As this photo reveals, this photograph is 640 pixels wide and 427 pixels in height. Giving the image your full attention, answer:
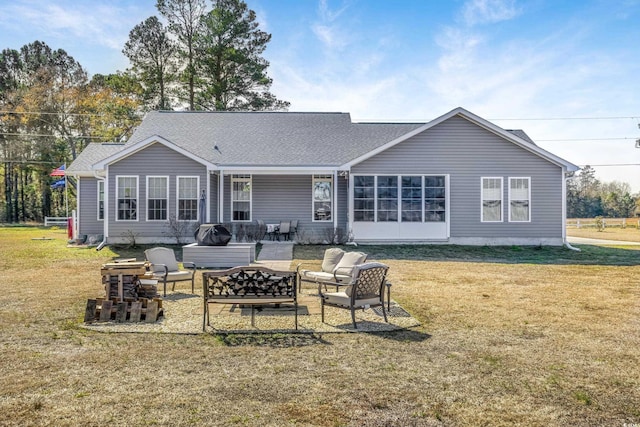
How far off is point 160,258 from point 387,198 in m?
10.4

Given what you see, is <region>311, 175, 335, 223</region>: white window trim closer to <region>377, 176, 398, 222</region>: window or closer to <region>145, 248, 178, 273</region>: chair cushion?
<region>377, 176, 398, 222</region>: window

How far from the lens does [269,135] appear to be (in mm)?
20219

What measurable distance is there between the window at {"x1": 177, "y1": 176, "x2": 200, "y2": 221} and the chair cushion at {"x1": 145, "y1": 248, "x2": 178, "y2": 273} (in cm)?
827

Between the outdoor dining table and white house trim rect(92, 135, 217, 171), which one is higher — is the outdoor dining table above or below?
below

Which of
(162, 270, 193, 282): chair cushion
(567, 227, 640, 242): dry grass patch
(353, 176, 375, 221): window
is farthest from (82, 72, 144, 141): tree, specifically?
(567, 227, 640, 242): dry grass patch

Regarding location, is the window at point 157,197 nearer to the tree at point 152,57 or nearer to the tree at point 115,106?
the tree at point 152,57

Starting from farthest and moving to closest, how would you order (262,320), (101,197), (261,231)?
(101,197), (261,231), (262,320)

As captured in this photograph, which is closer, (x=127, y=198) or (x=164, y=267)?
(x=164, y=267)

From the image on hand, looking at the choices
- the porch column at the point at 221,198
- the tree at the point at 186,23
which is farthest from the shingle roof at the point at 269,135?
the tree at the point at 186,23

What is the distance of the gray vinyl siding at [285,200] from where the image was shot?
58.9 ft

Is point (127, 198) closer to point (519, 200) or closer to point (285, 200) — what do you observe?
point (285, 200)

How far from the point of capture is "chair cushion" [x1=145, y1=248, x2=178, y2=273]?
8.35m

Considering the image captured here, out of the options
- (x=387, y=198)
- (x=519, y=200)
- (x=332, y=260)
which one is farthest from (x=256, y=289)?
(x=519, y=200)

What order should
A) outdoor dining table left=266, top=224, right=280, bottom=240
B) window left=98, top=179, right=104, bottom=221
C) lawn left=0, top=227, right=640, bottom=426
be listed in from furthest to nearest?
window left=98, top=179, right=104, bottom=221 < outdoor dining table left=266, top=224, right=280, bottom=240 < lawn left=0, top=227, right=640, bottom=426
